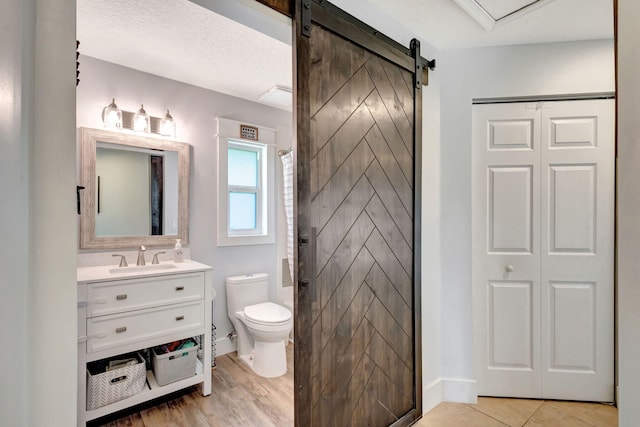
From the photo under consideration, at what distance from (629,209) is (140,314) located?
2.42 meters

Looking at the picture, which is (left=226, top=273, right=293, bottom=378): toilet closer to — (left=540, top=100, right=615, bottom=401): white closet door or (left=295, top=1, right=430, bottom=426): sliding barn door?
(left=295, top=1, right=430, bottom=426): sliding barn door

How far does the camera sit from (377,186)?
1.66 m

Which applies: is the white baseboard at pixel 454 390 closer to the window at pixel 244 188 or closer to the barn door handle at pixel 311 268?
the barn door handle at pixel 311 268

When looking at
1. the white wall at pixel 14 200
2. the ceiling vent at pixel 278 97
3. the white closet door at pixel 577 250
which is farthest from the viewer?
the ceiling vent at pixel 278 97

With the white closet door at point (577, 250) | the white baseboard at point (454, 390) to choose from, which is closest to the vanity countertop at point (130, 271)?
the white baseboard at point (454, 390)

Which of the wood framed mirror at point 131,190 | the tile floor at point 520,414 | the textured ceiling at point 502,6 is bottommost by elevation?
the tile floor at point 520,414

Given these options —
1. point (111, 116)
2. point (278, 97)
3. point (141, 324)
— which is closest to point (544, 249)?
point (278, 97)

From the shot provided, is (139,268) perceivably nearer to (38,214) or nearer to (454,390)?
(38,214)

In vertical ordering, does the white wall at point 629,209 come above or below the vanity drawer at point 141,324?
above

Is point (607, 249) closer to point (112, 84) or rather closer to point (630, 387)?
point (630, 387)

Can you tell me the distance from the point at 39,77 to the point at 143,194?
179 centimetres

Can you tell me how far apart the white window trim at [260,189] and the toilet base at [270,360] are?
1.01 metres

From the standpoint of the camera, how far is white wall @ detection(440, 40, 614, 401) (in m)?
2.04

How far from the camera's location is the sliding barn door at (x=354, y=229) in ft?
4.42
